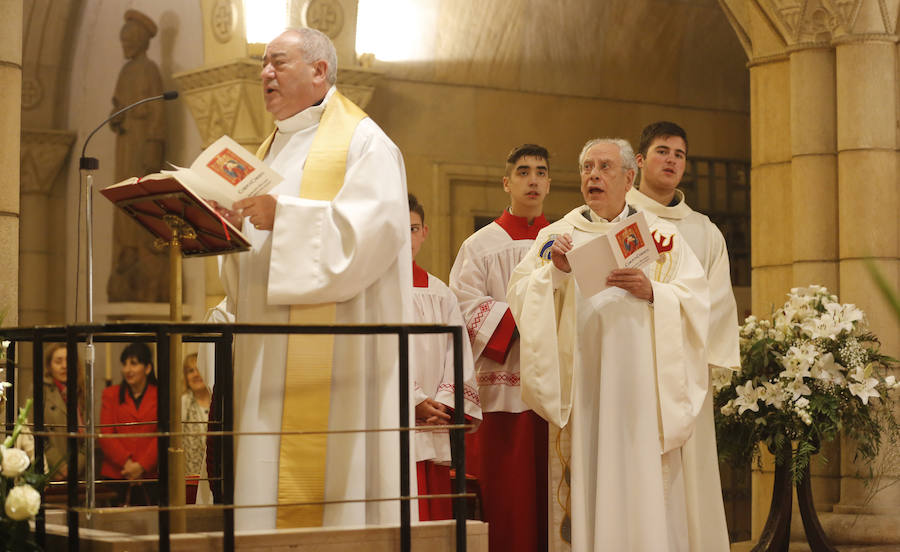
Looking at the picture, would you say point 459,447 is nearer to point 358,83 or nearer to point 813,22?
point 813,22

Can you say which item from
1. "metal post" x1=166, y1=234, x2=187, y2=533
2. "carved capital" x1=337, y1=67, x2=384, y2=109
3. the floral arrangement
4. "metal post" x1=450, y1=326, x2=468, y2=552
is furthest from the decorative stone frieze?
"metal post" x1=166, y1=234, x2=187, y2=533

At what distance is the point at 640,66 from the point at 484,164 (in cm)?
195

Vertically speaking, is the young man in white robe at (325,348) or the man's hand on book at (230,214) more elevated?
the man's hand on book at (230,214)

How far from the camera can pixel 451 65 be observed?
10750mm

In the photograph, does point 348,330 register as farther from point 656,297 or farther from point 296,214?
point 656,297

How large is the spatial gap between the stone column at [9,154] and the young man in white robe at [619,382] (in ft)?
6.82

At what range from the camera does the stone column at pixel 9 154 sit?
5273 millimetres

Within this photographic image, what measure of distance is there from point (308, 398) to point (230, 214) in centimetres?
65

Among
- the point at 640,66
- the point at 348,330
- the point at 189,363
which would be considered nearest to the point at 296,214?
the point at 348,330

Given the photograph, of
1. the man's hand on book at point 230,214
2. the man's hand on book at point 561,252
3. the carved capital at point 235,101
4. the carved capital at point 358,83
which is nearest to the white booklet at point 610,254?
the man's hand on book at point 561,252

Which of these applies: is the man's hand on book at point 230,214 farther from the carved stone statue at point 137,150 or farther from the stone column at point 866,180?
the carved stone statue at point 137,150

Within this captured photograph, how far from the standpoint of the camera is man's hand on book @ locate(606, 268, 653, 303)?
17.4 ft

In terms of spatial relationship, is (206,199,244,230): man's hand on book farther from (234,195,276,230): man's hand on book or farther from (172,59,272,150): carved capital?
(172,59,272,150): carved capital

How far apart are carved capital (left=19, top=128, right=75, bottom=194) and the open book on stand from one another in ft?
25.2
